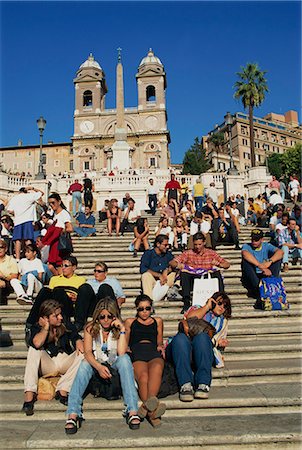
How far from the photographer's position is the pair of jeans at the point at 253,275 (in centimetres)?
752

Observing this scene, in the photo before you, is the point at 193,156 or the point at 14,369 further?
the point at 193,156

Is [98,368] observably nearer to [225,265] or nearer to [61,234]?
[225,265]

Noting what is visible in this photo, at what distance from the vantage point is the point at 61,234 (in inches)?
336

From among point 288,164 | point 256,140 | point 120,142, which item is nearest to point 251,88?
point 120,142

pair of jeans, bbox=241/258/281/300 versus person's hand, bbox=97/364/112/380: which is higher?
pair of jeans, bbox=241/258/281/300

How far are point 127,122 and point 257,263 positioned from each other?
68911mm

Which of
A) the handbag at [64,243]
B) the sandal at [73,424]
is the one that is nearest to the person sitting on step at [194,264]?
the handbag at [64,243]

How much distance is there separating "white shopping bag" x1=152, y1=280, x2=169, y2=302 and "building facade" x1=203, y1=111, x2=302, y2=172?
7426 centimetres

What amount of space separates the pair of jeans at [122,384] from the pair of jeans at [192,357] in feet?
1.79

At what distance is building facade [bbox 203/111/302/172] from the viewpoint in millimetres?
85238

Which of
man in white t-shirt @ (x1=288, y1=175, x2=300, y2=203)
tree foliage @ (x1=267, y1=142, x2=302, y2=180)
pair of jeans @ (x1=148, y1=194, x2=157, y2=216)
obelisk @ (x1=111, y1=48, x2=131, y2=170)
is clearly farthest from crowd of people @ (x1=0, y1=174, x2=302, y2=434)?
tree foliage @ (x1=267, y1=142, x2=302, y2=180)

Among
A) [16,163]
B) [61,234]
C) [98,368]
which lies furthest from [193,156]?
[98,368]

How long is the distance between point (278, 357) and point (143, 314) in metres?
2.02

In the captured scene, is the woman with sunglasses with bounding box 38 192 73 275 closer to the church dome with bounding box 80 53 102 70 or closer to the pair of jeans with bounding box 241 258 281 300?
the pair of jeans with bounding box 241 258 281 300
